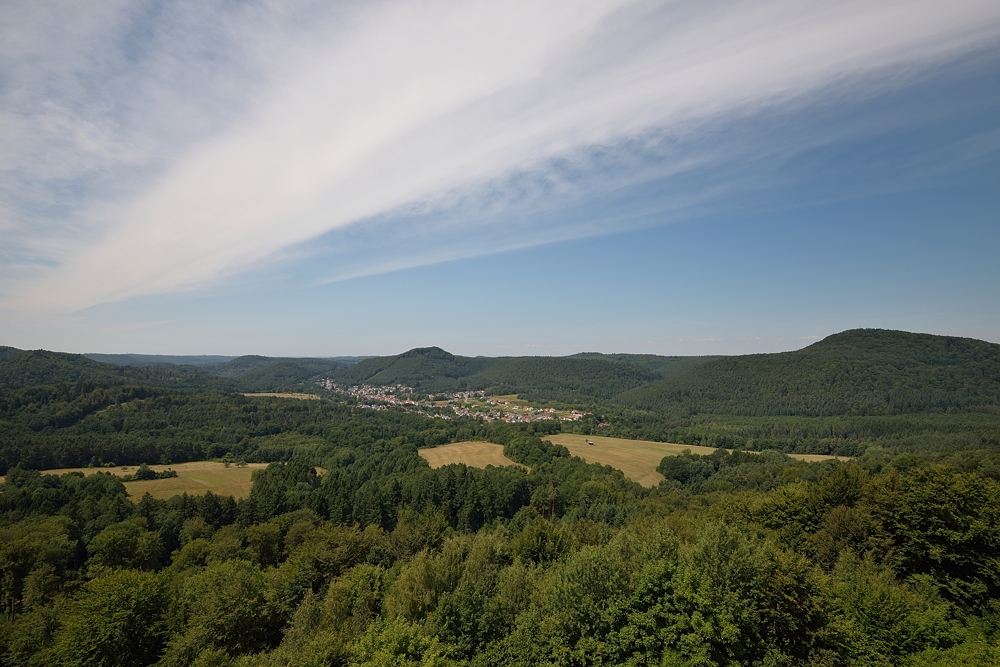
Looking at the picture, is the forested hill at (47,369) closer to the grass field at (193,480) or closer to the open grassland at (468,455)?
the grass field at (193,480)

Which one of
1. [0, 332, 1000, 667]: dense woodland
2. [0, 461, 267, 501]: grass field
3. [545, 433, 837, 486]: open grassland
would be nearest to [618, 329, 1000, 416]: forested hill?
[545, 433, 837, 486]: open grassland

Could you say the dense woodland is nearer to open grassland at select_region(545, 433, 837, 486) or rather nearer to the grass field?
the grass field

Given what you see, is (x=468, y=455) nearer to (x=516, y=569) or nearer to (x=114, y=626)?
(x=516, y=569)

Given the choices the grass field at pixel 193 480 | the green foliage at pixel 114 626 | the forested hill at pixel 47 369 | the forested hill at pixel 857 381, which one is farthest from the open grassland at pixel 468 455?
the forested hill at pixel 47 369

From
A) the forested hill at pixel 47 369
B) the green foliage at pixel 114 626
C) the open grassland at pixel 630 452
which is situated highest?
the forested hill at pixel 47 369

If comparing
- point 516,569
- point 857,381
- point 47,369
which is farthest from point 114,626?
point 47,369

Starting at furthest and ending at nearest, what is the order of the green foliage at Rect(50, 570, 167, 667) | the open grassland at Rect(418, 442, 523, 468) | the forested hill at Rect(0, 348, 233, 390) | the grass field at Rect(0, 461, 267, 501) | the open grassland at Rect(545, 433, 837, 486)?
1. the forested hill at Rect(0, 348, 233, 390)
2. the open grassland at Rect(418, 442, 523, 468)
3. the open grassland at Rect(545, 433, 837, 486)
4. the grass field at Rect(0, 461, 267, 501)
5. the green foliage at Rect(50, 570, 167, 667)
